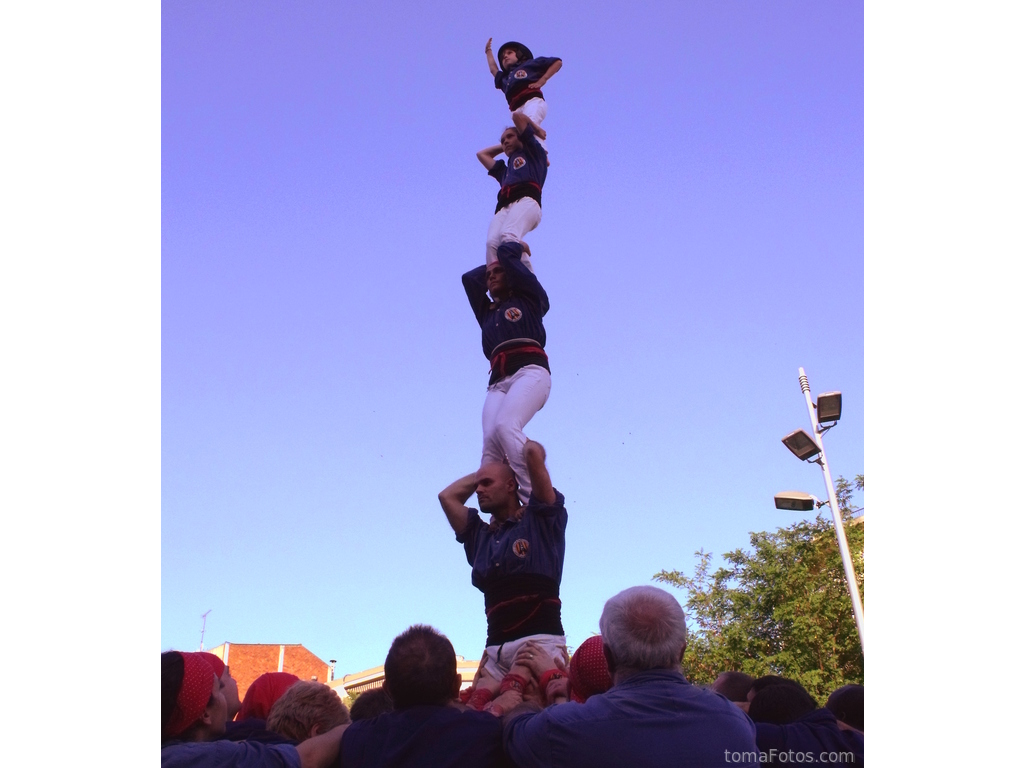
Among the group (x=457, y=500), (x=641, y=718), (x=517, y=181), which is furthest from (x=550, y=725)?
(x=517, y=181)

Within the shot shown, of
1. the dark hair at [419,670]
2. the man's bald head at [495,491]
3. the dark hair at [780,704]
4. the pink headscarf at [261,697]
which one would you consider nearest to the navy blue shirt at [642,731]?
the dark hair at [419,670]

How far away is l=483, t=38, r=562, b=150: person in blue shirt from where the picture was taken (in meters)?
7.00

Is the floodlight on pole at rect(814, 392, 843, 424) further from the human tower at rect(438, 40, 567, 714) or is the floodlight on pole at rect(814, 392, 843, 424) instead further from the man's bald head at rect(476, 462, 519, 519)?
the man's bald head at rect(476, 462, 519, 519)

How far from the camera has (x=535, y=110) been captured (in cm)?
696

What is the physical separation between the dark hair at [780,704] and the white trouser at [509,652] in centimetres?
116

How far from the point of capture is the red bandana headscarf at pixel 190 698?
10.5 feet

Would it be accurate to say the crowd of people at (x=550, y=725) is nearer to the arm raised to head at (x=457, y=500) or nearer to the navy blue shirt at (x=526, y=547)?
the navy blue shirt at (x=526, y=547)

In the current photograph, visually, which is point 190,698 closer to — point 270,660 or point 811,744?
point 811,744

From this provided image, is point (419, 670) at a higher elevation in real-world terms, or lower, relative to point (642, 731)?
higher

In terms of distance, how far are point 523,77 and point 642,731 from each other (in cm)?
518
